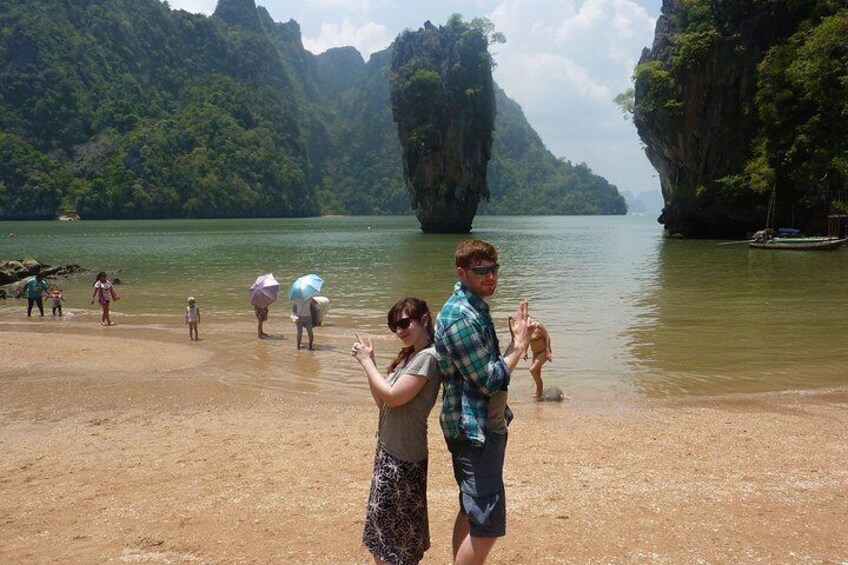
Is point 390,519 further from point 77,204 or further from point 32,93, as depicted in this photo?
point 32,93

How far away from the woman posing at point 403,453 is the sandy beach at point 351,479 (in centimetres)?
107

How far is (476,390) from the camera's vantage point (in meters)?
3.21

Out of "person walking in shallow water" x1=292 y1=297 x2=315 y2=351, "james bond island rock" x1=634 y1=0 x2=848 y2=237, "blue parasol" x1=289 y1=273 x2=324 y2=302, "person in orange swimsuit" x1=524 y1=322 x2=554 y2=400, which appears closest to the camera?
"person in orange swimsuit" x1=524 y1=322 x2=554 y2=400

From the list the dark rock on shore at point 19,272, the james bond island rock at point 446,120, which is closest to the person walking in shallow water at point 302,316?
the dark rock on shore at point 19,272

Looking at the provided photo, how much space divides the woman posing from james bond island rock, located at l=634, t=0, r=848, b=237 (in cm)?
4414

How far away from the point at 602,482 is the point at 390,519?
9.24 feet

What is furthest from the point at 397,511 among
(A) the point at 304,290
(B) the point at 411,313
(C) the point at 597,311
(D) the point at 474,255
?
(C) the point at 597,311

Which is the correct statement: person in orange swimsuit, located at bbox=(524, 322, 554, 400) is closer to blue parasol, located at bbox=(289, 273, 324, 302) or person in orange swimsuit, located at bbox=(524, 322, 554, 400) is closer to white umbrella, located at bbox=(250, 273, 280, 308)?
blue parasol, located at bbox=(289, 273, 324, 302)

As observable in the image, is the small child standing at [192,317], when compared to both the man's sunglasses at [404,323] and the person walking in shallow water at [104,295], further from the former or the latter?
the man's sunglasses at [404,323]

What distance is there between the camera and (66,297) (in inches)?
875

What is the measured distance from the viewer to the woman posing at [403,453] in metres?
3.33

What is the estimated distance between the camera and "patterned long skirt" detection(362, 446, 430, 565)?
3.37 meters

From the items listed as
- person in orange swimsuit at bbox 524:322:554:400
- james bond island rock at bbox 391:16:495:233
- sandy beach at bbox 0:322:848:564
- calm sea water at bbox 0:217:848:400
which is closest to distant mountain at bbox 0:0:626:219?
james bond island rock at bbox 391:16:495:233

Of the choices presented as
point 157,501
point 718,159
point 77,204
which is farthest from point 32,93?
point 157,501
